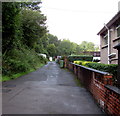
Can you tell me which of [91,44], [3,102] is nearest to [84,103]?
[3,102]

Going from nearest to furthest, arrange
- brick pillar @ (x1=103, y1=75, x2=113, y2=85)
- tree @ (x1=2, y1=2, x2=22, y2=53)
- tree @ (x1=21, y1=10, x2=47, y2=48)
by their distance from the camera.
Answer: brick pillar @ (x1=103, y1=75, x2=113, y2=85)
tree @ (x1=2, y1=2, x2=22, y2=53)
tree @ (x1=21, y1=10, x2=47, y2=48)

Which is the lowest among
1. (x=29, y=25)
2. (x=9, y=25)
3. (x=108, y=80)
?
(x=108, y=80)

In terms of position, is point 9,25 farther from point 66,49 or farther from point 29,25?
point 66,49

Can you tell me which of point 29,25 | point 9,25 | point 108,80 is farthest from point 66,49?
point 108,80

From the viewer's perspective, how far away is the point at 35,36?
18578 millimetres

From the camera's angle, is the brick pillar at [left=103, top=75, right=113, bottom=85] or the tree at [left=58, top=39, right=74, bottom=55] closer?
the brick pillar at [left=103, top=75, right=113, bottom=85]

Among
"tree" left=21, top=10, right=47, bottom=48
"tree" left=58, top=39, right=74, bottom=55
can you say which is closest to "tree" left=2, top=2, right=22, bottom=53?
"tree" left=21, top=10, right=47, bottom=48

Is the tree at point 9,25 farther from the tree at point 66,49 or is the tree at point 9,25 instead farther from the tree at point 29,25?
the tree at point 66,49

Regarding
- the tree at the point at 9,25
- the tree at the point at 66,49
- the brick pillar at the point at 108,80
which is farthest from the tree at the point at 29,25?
the tree at the point at 66,49

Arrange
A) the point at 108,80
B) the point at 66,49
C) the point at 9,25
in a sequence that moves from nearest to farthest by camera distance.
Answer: the point at 108,80, the point at 9,25, the point at 66,49

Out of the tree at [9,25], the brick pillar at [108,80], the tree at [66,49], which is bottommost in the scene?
the brick pillar at [108,80]

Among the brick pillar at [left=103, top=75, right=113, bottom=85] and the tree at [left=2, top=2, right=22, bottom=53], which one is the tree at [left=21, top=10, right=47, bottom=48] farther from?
the brick pillar at [left=103, top=75, right=113, bottom=85]

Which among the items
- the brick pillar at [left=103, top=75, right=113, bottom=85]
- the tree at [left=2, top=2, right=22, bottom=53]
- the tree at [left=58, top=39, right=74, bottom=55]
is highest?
the tree at [left=58, top=39, right=74, bottom=55]

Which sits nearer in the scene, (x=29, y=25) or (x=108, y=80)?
(x=108, y=80)
